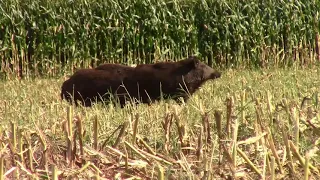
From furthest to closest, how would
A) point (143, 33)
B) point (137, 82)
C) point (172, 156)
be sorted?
point (143, 33) → point (137, 82) → point (172, 156)

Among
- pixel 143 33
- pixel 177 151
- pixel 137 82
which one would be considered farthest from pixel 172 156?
pixel 143 33

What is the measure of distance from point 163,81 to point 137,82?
298 millimetres

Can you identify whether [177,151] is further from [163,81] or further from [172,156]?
[163,81]

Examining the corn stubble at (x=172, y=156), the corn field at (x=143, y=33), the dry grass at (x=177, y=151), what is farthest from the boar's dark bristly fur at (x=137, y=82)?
the corn field at (x=143, y=33)

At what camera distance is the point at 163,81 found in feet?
23.5

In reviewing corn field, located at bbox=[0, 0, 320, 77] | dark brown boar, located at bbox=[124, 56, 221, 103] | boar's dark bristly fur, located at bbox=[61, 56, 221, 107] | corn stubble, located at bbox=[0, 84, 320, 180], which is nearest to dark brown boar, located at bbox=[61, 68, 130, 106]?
boar's dark bristly fur, located at bbox=[61, 56, 221, 107]

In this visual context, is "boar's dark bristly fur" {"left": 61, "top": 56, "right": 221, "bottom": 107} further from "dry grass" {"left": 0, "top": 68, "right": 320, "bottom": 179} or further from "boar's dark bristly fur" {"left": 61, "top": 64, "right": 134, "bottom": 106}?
"dry grass" {"left": 0, "top": 68, "right": 320, "bottom": 179}

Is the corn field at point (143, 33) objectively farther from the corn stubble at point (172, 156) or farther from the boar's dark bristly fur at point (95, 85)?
the corn stubble at point (172, 156)

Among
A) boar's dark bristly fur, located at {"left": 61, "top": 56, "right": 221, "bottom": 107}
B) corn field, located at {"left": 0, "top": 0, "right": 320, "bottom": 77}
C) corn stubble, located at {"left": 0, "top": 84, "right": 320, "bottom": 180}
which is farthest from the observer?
corn field, located at {"left": 0, "top": 0, "right": 320, "bottom": 77}

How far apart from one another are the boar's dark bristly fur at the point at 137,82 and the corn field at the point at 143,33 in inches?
187

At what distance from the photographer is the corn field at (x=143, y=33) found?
40.4 ft

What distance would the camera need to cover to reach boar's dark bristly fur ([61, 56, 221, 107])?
7.12m

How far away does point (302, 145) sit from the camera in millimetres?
2738

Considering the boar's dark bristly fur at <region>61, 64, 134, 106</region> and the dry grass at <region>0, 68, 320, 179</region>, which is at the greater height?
the dry grass at <region>0, 68, 320, 179</region>
